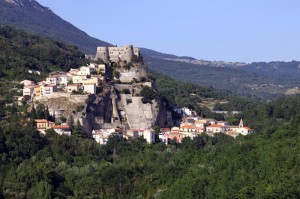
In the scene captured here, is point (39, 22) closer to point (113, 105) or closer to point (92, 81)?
point (92, 81)

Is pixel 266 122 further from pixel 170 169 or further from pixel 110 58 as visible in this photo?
pixel 170 169

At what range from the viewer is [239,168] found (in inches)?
1966

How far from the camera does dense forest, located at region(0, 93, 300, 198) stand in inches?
1833

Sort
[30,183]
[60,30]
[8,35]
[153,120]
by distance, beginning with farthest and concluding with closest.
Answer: [60,30] < [8,35] < [153,120] < [30,183]

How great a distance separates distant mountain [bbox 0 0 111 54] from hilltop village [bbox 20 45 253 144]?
8655 centimetres

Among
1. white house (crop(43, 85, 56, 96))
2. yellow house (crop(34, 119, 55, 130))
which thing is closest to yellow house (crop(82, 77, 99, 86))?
white house (crop(43, 85, 56, 96))

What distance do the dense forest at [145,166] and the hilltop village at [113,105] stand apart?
5.95 ft

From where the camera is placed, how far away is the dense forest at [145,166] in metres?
46.6

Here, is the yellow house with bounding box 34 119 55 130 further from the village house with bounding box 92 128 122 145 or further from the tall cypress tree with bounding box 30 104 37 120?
the village house with bounding box 92 128 122 145

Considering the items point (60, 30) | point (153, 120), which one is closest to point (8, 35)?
point (153, 120)

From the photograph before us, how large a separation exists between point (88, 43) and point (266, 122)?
113 metres

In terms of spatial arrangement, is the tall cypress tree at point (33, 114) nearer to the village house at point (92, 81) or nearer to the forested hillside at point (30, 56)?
the village house at point (92, 81)

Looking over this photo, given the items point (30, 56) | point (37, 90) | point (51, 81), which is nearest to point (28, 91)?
point (37, 90)

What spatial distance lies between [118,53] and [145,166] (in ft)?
75.9
